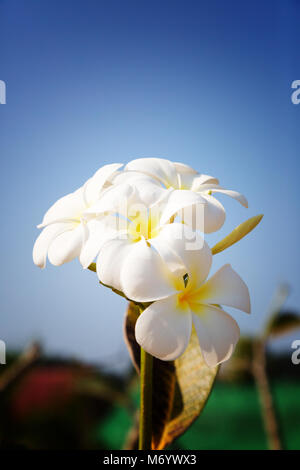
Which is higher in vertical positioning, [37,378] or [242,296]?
[242,296]

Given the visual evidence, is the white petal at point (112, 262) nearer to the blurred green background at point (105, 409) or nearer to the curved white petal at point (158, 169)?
the curved white petal at point (158, 169)

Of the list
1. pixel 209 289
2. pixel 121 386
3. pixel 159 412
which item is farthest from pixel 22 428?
pixel 209 289

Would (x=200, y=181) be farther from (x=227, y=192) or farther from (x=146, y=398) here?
(x=146, y=398)

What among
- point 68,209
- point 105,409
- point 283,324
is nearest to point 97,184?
point 68,209

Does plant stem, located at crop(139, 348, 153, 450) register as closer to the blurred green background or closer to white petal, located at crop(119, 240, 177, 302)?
white petal, located at crop(119, 240, 177, 302)

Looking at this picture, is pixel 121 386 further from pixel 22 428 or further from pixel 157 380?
pixel 157 380
